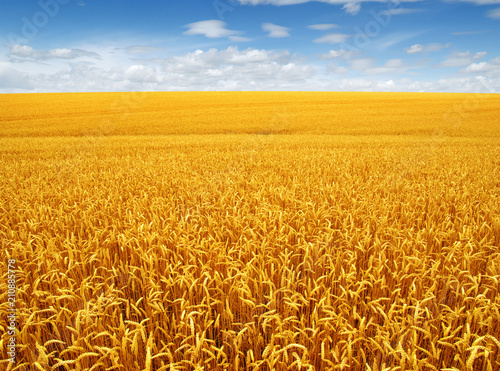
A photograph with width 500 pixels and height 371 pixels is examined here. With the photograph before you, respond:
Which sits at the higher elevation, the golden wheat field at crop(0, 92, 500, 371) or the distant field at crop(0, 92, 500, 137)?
the distant field at crop(0, 92, 500, 137)

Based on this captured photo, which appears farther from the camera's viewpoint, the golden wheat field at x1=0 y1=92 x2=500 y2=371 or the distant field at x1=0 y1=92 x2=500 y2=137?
the distant field at x1=0 y1=92 x2=500 y2=137

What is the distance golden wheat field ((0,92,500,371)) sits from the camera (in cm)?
176

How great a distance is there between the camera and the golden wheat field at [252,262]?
1756 millimetres

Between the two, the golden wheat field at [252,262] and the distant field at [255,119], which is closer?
the golden wheat field at [252,262]

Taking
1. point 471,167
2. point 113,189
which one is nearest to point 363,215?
point 113,189

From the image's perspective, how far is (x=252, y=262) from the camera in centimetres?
262

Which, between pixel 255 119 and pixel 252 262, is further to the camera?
pixel 255 119

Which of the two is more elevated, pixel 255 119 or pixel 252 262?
pixel 255 119

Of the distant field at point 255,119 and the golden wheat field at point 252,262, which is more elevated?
the distant field at point 255,119

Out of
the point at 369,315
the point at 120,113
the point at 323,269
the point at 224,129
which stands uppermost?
the point at 120,113

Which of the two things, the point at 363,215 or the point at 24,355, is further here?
the point at 363,215

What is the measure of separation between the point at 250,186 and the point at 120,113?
28.7m

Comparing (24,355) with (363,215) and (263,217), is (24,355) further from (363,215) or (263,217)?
(363,215)

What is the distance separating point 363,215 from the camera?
3.85 m
